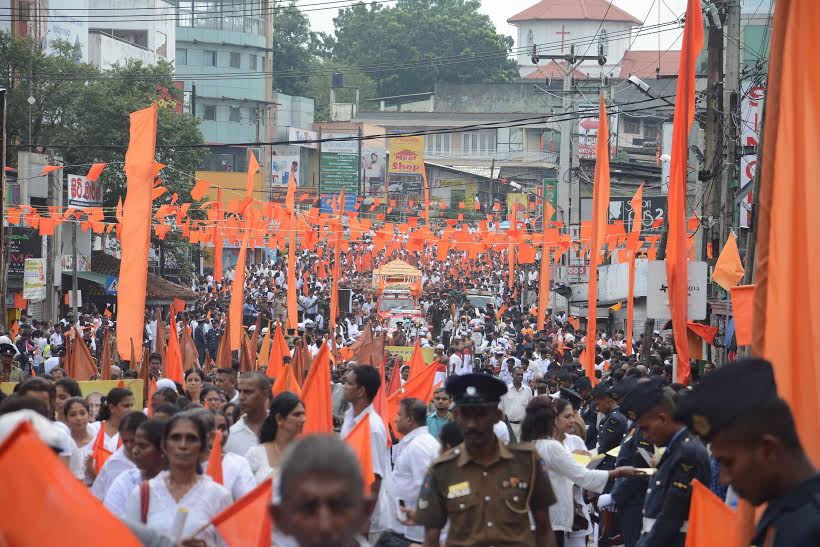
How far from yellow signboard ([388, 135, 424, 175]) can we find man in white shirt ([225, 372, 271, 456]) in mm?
61375

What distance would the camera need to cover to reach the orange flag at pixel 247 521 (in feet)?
17.6

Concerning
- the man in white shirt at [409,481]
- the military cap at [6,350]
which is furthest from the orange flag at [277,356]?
the man in white shirt at [409,481]

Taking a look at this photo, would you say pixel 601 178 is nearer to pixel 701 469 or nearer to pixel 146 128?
pixel 146 128

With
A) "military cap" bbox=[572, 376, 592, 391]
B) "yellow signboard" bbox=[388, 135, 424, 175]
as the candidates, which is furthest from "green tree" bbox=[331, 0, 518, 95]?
"military cap" bbox=[572, 376, 592, 391]

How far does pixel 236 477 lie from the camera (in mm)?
6203

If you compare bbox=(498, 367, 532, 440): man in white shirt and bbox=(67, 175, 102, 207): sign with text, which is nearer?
bbox=(498, 367, 532, 440): man in white shirt

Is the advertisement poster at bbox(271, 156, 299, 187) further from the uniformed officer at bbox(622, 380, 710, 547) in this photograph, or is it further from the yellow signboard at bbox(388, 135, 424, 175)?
the uniformed officer at bbox(622, 380, 710, 547)

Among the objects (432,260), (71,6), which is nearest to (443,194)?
(432,260)

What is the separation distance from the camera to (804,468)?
11.5 ft

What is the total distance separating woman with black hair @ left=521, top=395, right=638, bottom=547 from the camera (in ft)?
25.6

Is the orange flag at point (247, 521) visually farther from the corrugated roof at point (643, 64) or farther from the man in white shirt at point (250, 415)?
the corrugated roof at point (643, 64)

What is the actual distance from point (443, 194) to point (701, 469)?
7247 cm

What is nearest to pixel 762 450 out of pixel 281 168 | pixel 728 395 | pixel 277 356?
pixel 728 395

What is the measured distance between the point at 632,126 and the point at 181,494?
236 feet
